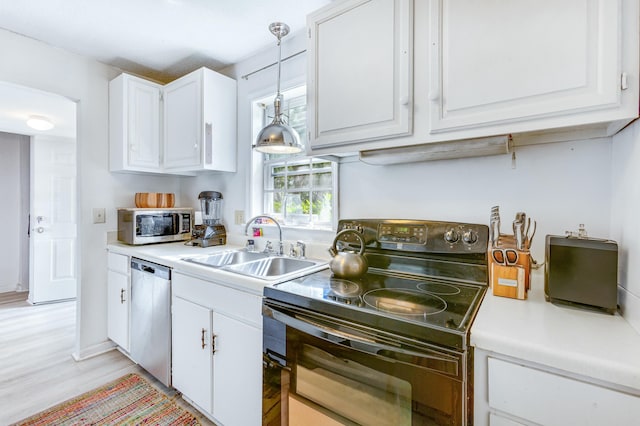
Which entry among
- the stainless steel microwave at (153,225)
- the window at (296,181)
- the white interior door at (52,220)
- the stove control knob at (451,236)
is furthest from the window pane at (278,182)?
the white interior door at (52,220)

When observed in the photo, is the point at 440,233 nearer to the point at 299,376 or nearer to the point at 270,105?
the point at 299,376

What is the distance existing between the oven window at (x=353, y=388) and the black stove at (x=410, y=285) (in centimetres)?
10

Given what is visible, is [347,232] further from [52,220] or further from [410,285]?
[52,220]

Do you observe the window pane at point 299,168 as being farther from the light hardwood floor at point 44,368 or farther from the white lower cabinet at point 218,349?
the light hardwood floor at point 44,368

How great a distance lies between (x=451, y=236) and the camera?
4.16 feet

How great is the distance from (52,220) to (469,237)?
477cm

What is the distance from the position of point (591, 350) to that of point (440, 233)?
669 millimetres

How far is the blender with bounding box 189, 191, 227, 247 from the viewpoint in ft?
7.55

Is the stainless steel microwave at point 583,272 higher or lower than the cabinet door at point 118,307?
higher

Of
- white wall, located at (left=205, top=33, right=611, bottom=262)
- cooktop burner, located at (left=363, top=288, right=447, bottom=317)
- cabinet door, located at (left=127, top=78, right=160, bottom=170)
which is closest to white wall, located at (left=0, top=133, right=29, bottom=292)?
cabinet door, located at (left=127, top=78, right=160, bottom=170)

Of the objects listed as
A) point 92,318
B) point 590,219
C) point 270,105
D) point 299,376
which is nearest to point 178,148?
point 270,105

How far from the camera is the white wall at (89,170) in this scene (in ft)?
7.16

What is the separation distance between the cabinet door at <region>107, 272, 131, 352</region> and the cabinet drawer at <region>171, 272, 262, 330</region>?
2.52 feet

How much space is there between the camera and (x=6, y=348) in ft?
7.98
